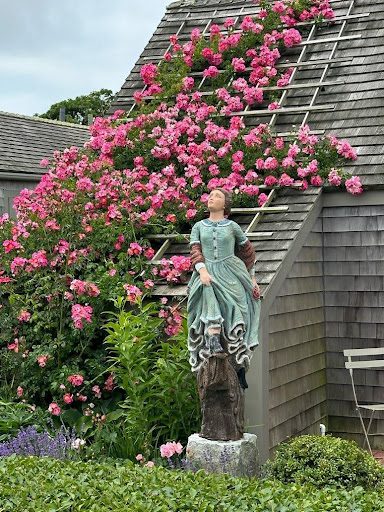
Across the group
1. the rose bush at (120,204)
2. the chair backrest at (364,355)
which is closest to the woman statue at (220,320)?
the rose bush at (120,204)

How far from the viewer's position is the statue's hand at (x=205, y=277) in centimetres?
693

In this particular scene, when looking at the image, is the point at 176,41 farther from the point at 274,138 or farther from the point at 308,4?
the point at 274,138

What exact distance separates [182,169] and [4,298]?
2.42 m

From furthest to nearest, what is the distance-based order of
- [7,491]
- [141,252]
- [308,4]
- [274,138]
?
[308,4] < [274,138] < [141,252] < [7,491]

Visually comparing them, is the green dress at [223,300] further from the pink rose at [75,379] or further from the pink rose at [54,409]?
the pink rose at [54,409]

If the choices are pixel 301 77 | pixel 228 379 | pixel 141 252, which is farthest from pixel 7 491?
pixel 301 77

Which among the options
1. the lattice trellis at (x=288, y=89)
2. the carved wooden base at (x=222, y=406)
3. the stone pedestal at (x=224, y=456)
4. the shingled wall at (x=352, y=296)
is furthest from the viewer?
the shingled wall at (x=352, y=296)

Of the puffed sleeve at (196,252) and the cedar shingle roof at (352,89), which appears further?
the cedar shingle roof at (352,89)

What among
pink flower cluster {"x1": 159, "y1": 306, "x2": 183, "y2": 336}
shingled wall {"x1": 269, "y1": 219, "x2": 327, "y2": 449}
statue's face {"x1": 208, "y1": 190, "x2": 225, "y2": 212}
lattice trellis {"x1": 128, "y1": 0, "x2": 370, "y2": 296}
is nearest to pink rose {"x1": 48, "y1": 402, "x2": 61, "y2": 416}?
pink flower cluster {"x1": 159, "y1": 306, "x2": 183, "y2": 336}

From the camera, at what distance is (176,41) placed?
1185 cm

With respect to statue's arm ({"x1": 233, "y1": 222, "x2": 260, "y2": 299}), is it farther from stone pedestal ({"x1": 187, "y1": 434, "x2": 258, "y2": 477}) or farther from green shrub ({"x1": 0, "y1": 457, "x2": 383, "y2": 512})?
green shrub ({"x1": 0, "y1": 457, "x2": 383, "y2": 512})

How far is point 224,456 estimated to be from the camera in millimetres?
6883

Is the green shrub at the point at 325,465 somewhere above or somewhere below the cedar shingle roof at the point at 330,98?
below

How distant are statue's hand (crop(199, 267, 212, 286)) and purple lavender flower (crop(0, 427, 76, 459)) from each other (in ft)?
5.83
